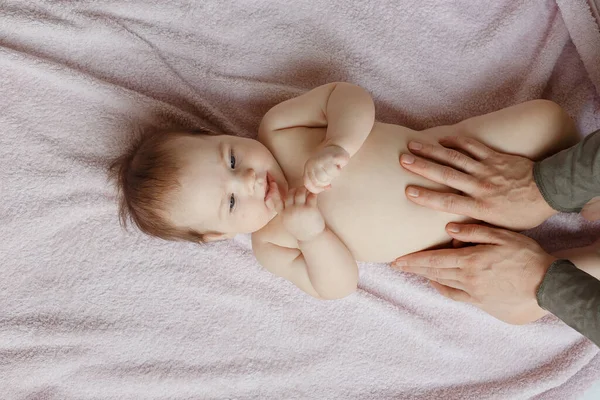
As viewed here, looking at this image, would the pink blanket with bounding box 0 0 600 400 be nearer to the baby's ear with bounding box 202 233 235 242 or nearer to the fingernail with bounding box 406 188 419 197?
the baby's ear with bounding box 202 233 235 242

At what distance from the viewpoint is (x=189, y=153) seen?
1.27 m

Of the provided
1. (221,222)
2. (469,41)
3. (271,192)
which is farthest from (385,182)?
(469,41)

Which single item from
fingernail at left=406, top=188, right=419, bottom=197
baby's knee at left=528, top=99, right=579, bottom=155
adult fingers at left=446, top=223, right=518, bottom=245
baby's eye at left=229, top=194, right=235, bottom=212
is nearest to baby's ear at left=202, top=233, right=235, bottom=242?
baby's eye at left=229, top=194, right=235, bottom=212

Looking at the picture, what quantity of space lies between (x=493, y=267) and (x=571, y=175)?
27cm

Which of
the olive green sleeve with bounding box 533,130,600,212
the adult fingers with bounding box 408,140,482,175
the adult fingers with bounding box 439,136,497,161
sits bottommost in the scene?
the adult fingers with bounding box 408,140,482,175

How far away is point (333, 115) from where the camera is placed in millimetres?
1341

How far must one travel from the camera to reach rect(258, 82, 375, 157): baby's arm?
130cm

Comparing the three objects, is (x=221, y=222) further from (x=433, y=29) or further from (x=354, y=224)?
(x=433, y=29)

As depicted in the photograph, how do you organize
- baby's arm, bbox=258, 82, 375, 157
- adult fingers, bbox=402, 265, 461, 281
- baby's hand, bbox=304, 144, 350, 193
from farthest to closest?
adult fingers, bbox=402, 265, 461, 281 → baby's arm, bbox=258, 82, 375, 157 → baby's hand, bbox=304, 144, 350, 193

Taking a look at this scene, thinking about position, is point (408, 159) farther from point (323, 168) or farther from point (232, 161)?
point (232, 161)

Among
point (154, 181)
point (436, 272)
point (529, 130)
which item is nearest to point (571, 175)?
point (529, 130)

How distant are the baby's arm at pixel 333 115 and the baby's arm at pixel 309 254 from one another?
0.16 m

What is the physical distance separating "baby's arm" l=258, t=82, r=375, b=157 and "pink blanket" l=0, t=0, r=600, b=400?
0.48 ft

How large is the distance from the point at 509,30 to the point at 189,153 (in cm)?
93
